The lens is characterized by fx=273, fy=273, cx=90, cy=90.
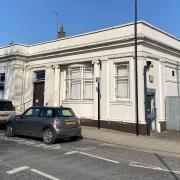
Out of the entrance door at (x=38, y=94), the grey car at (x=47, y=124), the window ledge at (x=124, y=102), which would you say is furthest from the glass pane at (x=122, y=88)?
the entrance door at (x=38, y=94)

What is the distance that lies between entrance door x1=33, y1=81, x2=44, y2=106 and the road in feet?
29.0

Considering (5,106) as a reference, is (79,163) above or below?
below

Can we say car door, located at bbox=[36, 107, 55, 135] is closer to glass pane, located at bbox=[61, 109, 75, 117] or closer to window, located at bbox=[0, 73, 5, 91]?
glass pane, located at bbox=[61, 109, 75, 117]

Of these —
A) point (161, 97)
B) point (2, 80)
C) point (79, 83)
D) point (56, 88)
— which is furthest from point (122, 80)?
point (2, 80)

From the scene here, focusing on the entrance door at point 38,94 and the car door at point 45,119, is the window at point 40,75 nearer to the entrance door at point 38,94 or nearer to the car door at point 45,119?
the entrance door at point 38,94

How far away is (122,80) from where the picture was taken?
621 inches

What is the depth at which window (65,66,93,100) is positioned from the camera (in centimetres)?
1731

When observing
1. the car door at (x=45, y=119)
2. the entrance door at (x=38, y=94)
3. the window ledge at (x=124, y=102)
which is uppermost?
the entrance door at (x=38, y=94)

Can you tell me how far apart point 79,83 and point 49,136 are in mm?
6800

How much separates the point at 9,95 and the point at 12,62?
2.53 meters

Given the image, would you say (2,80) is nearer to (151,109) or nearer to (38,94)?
(38,94)

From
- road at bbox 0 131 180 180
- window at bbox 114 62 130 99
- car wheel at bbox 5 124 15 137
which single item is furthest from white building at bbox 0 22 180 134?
car wheel at bbox 5 124 15 137

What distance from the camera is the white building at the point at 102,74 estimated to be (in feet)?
49.7

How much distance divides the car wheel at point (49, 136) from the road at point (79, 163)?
0.35 metres
